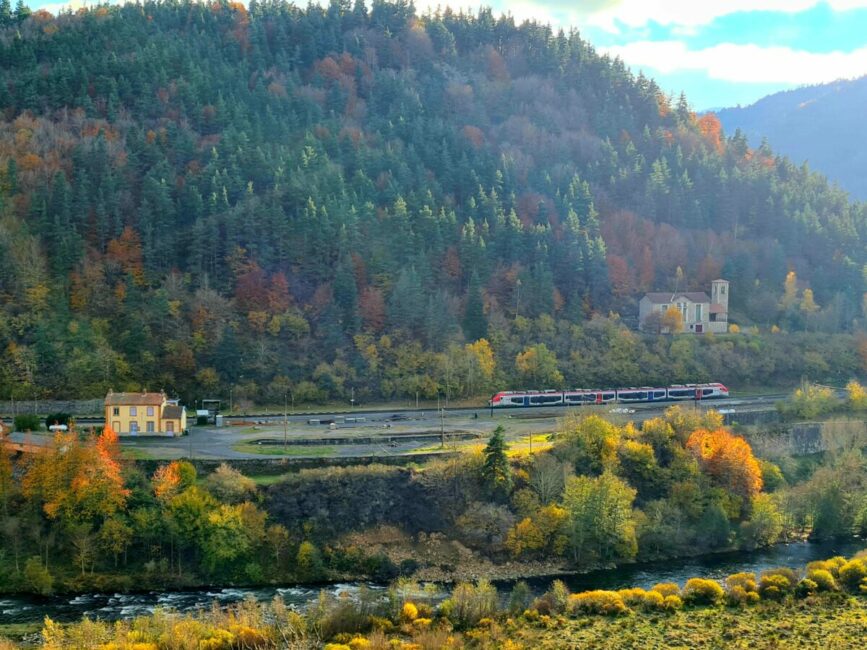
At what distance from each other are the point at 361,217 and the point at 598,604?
163ft

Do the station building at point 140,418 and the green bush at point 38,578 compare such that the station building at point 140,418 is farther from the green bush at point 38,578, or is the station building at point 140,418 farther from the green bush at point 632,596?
the green bush at point 632,596

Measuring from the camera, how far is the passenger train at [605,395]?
6862cm

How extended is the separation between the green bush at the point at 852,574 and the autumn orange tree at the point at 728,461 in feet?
34.7

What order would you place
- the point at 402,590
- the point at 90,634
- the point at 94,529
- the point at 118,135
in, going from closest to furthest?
the point at 90,634 < the point at 402,590 < the point at 94,529 < the point at 118,135

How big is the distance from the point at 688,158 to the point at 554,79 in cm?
2525

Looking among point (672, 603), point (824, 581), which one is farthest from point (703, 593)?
point (824, 581)

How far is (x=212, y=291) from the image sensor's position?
7225 cm

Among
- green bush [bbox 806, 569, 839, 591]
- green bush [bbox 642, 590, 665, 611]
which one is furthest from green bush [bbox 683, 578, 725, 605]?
green bush [bbox 806, 569, 839, 591]

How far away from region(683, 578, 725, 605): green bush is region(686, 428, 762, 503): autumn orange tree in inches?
556

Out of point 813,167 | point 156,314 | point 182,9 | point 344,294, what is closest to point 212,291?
point 156,314

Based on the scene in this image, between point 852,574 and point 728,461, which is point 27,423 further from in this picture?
point 852,574

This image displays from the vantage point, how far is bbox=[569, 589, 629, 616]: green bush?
3969cm

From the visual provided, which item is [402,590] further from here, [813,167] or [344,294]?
[813,167]

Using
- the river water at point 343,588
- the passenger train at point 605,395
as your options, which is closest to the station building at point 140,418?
the river water at point 343,588
